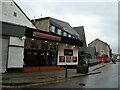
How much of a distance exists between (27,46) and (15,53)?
3143mm

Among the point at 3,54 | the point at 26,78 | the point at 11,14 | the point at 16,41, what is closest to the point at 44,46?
the point at 16,41

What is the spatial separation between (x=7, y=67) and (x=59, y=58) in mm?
10199

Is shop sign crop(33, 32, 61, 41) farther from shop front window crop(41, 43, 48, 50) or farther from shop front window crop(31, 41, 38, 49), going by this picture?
shop front window crop(31, 41, 38, 49)

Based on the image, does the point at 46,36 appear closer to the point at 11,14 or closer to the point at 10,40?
the point at 10,40

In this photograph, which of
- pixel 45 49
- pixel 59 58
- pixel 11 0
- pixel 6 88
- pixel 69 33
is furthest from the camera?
pixel 69 33

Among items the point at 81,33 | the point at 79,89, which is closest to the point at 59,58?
the point at 79,89

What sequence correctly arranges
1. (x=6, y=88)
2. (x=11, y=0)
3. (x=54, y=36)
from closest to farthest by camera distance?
1. (x=6, y=88)
2. (x=11, y=0)
3. (x=54, y=36)

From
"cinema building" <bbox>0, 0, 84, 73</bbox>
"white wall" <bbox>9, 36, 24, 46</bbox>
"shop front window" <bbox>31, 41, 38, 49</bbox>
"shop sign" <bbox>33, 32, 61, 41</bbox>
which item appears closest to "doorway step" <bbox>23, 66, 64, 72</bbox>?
"cinema building" <bbox>0, 0, 84, 73</bbox>

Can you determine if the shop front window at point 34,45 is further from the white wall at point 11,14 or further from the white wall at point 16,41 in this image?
the white wall at point 16,41

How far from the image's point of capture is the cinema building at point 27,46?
59.1 ft

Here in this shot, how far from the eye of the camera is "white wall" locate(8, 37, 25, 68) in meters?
18.1

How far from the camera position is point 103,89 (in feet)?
35.4

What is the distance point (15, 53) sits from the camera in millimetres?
18562

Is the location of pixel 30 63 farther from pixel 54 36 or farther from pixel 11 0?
pixel 11 0
